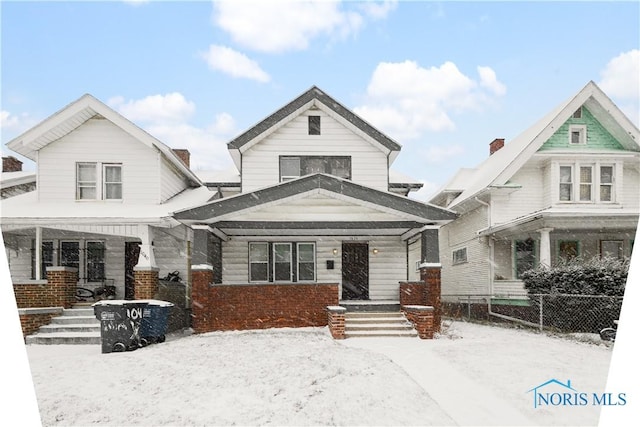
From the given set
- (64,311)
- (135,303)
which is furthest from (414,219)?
(64,311)

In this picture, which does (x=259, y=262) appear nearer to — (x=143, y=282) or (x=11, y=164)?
(x=143, y=282)

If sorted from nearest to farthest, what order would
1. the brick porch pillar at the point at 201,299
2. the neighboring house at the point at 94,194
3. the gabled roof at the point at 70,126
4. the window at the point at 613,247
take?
the brick porch pillar at the point at 201,299 → the gabled roof at the point at 70,126 → the neighboring house at the point at 94,194 → the window at the point at 613,247

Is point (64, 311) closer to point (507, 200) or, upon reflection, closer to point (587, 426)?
point (587, 426)

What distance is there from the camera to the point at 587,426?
608 cm

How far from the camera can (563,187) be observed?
18.3 meters

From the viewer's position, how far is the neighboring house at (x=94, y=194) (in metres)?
15.0

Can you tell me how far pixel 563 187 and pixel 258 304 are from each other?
39.2 ft

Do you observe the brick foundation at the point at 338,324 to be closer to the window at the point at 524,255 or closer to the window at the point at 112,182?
the window at the point at 112,182

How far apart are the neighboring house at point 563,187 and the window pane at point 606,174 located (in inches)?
1.4

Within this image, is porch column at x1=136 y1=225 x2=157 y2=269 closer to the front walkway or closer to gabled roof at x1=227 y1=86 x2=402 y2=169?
gabled roof at x1=227 y1=86 x2=402 y2=169

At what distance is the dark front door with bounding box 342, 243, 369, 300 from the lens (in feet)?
54.4

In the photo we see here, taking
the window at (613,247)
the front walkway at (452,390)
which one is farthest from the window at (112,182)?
the window at (613,247)

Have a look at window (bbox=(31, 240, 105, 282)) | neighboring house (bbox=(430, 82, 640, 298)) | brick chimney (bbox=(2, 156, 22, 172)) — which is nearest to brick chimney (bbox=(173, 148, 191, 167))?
window (bbox=(31, 240, 105, 282))

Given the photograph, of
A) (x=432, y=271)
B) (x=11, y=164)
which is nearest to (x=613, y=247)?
(x=432, y=271)
